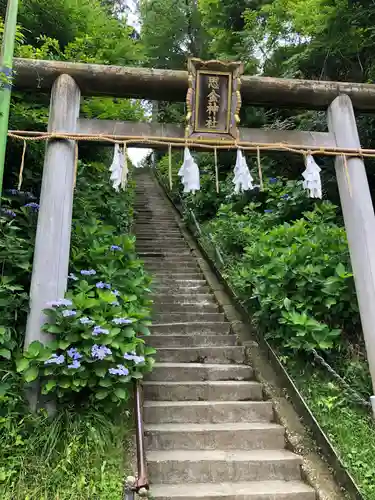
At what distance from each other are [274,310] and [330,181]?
3.71 metres

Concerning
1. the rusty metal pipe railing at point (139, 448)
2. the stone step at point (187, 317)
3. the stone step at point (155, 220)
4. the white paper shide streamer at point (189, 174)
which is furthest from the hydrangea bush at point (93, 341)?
the stone step at point (155, 220)

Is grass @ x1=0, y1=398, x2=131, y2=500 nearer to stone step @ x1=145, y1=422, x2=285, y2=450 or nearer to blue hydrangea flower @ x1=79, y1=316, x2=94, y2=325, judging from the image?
stone step @ x1=145, y1=422, x2=285, y2=450

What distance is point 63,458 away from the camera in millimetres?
3738

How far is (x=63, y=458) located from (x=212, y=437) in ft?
5.59

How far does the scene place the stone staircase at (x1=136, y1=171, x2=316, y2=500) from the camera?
13.7 ft

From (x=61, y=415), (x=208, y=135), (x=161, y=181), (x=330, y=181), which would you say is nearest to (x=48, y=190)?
(x=208, y=135)

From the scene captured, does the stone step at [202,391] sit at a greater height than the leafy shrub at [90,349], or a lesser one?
lesser

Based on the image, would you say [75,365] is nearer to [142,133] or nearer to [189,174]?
[189,174]

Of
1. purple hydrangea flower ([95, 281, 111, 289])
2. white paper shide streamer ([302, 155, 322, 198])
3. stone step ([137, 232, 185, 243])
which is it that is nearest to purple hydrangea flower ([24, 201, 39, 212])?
purple hydrangea flower ([95, 281, 111, 289])

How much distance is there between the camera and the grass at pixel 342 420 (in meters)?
3.94

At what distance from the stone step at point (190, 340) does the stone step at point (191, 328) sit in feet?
0.82

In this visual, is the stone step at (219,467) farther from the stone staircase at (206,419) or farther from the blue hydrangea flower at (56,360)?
the blue hydrangea flower at (56,360)

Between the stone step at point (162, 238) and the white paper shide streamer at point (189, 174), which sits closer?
the white paper shide streamer at point (189, 174)

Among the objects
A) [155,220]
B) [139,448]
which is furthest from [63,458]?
[155,220]
